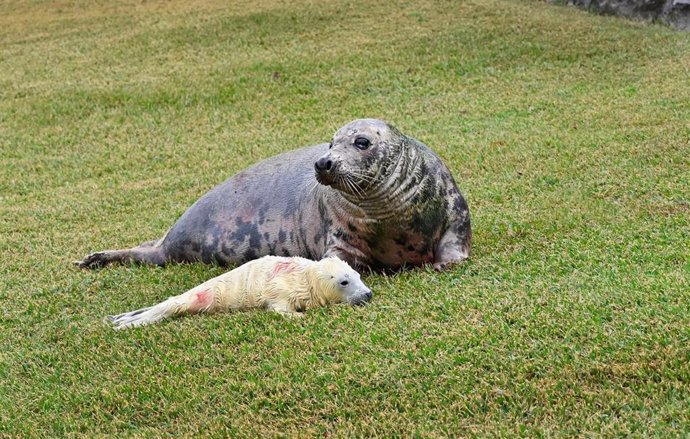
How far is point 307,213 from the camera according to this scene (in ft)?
20.8

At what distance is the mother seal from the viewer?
19.0ft

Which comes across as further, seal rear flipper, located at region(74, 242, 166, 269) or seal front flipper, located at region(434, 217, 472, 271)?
seal rear flipper, located at region(74, 242, 166, 269)

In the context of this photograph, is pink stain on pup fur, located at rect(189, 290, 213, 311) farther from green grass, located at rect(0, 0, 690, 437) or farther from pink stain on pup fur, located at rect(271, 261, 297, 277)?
pink stain on pup fur, located at rect(271, 261, 297, 277)

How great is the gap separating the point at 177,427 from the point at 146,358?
770mm

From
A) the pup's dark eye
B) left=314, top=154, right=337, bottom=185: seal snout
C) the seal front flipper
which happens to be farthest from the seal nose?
the seal front flipper

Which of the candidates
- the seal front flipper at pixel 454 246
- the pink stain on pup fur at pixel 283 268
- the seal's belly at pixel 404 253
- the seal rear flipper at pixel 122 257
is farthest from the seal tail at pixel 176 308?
the seal rear flipper at pixel 122 257

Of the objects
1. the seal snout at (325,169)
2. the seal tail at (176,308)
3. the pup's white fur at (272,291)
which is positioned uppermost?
the seal snout at (325,169)

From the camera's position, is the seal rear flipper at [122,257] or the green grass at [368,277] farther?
the seal rear flipper at [122,257]

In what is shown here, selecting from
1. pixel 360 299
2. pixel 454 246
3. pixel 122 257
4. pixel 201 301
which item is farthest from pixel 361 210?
pixel 122 257

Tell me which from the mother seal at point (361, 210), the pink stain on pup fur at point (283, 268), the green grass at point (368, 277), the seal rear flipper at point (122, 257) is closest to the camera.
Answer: the green grass at point (368, 277)

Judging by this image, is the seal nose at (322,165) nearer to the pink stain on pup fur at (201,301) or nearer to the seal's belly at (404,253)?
the seal's belly at (404,253)

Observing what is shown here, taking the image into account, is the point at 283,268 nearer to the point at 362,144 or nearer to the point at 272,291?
the point at 272,291

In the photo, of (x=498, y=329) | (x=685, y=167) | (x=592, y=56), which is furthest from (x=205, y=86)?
(x=498, y=329)

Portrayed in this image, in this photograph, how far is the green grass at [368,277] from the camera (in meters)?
4.27
